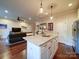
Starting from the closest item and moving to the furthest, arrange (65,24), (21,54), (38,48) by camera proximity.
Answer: (38,48) → (21,54) → (65,24)

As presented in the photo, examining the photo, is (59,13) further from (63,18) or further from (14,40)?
(14,40)

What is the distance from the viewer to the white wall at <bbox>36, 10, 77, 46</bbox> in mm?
7611

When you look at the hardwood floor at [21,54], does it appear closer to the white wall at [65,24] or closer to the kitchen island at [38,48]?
the kitchen island at [38,48]

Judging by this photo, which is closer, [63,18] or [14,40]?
[14,40]

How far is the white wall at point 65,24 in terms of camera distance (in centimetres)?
761

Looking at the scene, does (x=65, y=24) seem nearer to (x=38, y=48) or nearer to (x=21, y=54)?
(x=21, y=54)

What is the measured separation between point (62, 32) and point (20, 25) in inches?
259

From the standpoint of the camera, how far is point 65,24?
8.07m

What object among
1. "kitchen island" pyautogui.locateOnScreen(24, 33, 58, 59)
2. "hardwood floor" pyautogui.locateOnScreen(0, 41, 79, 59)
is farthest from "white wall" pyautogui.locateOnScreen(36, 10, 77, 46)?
"kitchen island" pyautogui.locateOnScreen(24, 33, 58, 59)

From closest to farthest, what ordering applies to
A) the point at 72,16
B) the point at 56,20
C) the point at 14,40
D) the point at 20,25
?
the point at 14,40 < the point at 72,16 < the point at 56,20 < the point at 20,25

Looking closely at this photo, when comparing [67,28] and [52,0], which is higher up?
[52,0]

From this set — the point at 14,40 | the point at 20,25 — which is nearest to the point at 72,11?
the point at 14,40

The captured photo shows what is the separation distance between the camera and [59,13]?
8688 mm

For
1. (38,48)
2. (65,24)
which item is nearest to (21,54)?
(38,48)
